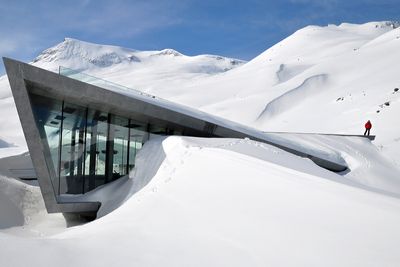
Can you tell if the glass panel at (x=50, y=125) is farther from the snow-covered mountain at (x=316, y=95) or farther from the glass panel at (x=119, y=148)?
the snow-covered mountain at (x=316, y=95)

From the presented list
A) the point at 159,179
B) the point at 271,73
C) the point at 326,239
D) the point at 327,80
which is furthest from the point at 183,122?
the point at 271,73

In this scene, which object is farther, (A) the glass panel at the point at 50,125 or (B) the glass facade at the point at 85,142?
(B) the glass facade at the point at 85,142

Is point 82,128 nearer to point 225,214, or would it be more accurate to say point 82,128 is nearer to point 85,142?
point 85,142

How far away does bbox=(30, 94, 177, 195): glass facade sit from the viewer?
12.4 meters

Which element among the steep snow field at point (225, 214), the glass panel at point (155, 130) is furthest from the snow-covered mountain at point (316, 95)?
the steep snow field at point (225, 214)

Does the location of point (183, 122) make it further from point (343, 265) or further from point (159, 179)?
point (343, 265)

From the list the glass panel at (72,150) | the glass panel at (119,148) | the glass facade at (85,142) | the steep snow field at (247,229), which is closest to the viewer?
the steep snow field at (247,229)

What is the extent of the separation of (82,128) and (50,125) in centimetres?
108

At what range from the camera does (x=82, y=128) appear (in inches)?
519

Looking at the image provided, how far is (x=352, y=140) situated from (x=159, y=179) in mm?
13682

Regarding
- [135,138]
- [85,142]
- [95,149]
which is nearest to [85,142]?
[85,142]

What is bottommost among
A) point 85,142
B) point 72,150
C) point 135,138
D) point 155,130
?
point 72,150

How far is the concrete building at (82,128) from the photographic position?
11.3 metres

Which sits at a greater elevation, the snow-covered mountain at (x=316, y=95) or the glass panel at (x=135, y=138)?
the snow-covered mountain at (x=316, y=95)
